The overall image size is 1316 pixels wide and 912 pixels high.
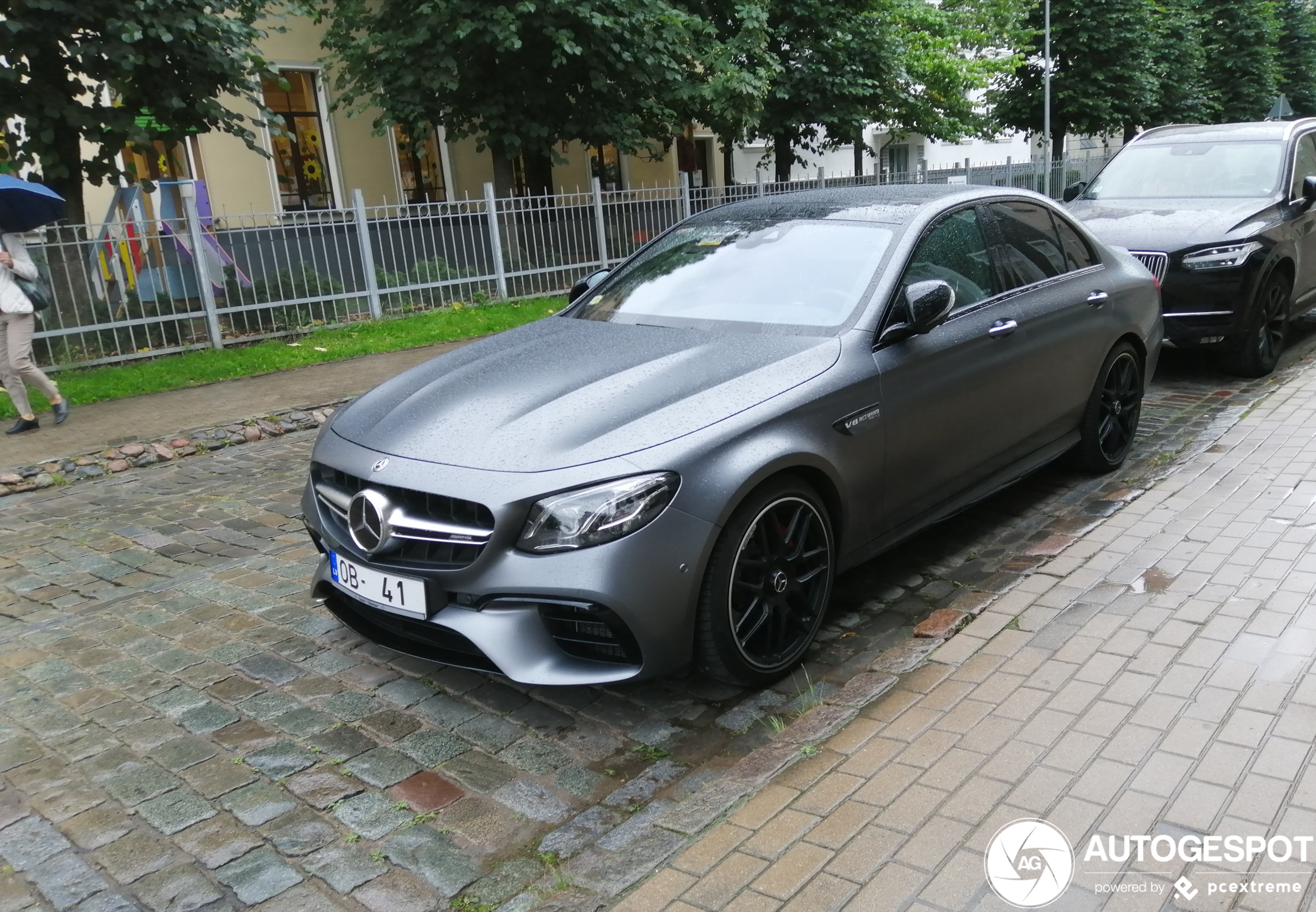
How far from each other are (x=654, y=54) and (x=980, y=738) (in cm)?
1342

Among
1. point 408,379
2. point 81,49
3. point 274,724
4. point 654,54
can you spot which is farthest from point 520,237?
point 274,724

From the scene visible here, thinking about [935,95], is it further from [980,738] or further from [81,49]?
[980,738]

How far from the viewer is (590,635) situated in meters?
3.15

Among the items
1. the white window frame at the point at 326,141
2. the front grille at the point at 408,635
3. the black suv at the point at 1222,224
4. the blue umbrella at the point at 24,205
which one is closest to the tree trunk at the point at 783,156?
the white window frame at the point at 326,141

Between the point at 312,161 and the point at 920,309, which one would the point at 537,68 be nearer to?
the point at 312,161

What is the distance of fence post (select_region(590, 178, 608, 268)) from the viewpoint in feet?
49.1

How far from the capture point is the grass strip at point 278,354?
30.0 ft

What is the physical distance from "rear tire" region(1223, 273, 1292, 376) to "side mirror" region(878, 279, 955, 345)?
480 cm

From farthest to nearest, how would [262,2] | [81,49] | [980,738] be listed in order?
[262,2] → [81,49] → [980,738]

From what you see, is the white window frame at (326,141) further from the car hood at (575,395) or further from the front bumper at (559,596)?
the front bumper at (559,596)

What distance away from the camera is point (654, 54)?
579 inches

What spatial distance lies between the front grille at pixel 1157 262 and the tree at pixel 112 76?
28.5 ft

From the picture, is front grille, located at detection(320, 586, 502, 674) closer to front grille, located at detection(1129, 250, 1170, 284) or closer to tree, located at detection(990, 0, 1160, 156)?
front grille, located at detection(1129, 250, 1170, 284)

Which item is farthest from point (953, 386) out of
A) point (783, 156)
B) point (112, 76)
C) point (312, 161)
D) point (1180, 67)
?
point (1180, 67)
